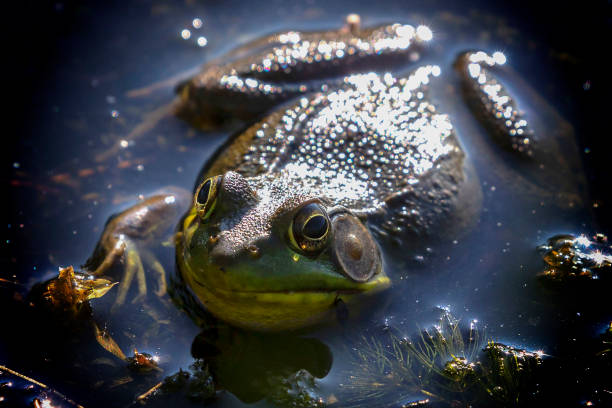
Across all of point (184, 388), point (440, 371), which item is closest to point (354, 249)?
point (440, 371)

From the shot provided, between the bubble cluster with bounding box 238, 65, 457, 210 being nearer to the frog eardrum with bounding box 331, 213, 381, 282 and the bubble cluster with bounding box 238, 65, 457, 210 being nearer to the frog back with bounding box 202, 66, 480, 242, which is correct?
the frog back with bounding box 202, 66, 480, 242

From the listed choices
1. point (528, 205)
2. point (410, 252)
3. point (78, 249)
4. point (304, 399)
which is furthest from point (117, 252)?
point (528, 205)

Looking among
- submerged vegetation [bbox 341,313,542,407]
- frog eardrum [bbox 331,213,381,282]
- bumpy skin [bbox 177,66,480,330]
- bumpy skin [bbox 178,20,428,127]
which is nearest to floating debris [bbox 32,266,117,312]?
bumpy skin [bbox 177,66,480,330]

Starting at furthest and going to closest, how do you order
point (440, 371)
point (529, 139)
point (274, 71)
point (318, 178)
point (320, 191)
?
point (274, 71), point (529, 139), point (318, 178), point (320, 191), point (440, 371)

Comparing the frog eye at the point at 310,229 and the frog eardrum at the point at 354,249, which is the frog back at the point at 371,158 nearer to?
the frog eardrum at the point at 354,249

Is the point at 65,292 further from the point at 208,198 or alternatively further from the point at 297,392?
the point at 297,392

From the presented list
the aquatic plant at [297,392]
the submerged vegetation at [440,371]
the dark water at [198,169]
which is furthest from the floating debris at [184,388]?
the submerged vegetation at [440,371]

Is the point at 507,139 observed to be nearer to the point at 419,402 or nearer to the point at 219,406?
the point at 419,402
